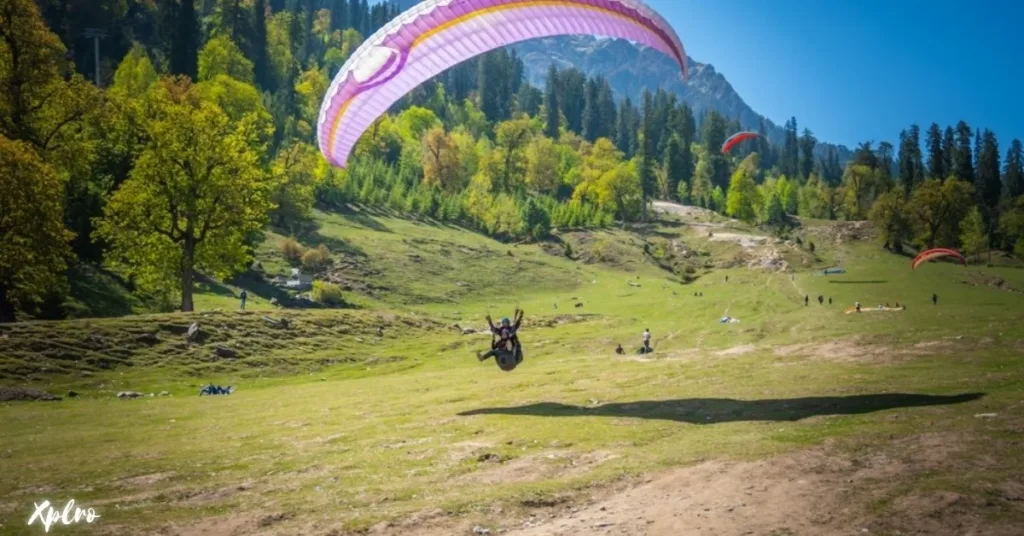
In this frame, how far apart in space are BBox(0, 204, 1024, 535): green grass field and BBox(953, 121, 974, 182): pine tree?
10752 cm

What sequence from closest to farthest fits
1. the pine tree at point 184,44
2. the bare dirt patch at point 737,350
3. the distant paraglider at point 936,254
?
1. the bare dirt patch at point 737,350
2. the distant paraglider at point 936,254
3. the pine tree at point 184,44

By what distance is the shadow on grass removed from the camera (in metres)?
17.2

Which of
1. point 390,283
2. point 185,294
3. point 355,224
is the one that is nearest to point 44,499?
point 185,294

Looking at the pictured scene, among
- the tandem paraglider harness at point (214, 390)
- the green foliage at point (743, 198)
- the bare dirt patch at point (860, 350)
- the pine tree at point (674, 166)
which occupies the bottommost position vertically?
the tandem paraglider harness at point (214, 390)

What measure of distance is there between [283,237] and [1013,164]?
170981 mm

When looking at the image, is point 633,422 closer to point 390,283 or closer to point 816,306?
point 816,306

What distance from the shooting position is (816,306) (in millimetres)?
56250

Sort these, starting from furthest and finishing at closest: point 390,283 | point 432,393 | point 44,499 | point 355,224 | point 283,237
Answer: point 355,224, point 283,237, point 390,283, point 432,393, point 44,499

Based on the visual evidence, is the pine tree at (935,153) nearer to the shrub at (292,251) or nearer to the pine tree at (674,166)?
the pine tree at (674,166)

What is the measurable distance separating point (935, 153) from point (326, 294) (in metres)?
141

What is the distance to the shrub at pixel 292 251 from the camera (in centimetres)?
7519

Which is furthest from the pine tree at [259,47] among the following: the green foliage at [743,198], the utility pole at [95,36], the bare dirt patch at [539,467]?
the bare dirt patch at [539,467]

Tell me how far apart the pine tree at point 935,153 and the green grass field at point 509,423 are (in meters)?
114

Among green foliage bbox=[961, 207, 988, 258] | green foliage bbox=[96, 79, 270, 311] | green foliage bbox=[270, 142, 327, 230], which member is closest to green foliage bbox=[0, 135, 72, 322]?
green foliage bbox=[96, 79, 270, 311]
